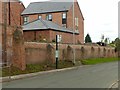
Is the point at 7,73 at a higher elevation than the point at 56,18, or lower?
lower

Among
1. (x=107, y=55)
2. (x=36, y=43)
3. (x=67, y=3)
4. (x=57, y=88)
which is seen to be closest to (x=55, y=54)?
(x=36, y=43)

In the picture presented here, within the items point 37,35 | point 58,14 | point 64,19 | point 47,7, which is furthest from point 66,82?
point 47,7

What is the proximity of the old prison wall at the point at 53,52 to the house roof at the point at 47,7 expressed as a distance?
1634cm

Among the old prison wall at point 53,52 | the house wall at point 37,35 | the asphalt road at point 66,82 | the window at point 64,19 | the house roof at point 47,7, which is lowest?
the asphalt road at point 66,82

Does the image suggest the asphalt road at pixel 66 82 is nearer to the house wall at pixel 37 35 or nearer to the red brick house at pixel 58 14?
the house wall at pixel 37 35

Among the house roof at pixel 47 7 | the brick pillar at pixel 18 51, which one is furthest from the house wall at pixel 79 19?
the brick pillar at pixel 18 51

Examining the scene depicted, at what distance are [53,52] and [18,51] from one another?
10.9m

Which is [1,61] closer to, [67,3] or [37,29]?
[37,29]

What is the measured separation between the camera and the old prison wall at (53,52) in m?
36.5

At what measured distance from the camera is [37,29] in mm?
56438

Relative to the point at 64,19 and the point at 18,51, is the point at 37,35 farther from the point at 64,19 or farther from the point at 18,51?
the point at 18,51

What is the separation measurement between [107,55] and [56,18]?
1571 cm

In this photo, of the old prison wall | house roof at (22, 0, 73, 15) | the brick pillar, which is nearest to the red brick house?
house roof at (22, 0, 73, 15)

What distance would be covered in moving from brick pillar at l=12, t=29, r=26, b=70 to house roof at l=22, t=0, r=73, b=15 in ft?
162
